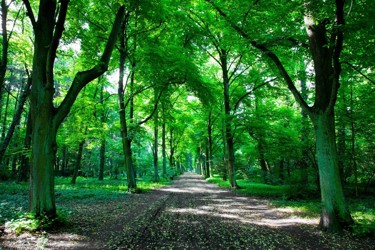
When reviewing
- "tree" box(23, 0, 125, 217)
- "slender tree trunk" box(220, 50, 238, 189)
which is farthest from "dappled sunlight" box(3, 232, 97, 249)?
"slender tree trunk" box(220, 50, 238, 189)

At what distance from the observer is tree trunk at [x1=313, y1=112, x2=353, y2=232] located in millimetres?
5973

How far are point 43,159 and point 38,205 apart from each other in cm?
114

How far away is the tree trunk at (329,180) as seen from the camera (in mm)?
5973

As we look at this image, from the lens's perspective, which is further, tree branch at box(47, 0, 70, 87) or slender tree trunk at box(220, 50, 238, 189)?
slender tree trunk at box(220, 50, 238, 189)

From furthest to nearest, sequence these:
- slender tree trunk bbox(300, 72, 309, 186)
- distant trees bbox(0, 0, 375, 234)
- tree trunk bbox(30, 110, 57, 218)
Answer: slender tree trunk bbox(300, 72, 309, 186) < distant trees bbox(0, 0, 375, 234) < tree trunk bbox(30, 110, 57, 218)

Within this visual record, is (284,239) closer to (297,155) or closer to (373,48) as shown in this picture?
(373,48)

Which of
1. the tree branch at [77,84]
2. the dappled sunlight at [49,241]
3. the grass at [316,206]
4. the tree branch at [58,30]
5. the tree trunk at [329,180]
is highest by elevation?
the tree branch at [58,30]

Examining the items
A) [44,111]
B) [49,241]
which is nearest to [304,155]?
[49,241]

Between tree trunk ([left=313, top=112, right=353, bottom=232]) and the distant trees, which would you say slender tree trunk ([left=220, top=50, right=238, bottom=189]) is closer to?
the distant trees

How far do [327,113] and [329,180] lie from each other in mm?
1821

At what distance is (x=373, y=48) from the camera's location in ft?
21.6

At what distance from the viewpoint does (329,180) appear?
20.4 ft

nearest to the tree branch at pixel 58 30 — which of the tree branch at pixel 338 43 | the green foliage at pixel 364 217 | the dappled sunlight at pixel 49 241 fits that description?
the dappled sunlight at pixel 49 241

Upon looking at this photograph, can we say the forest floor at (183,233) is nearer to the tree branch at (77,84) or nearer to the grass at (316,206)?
the grass at (316,206)
